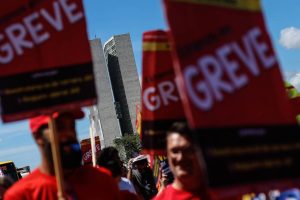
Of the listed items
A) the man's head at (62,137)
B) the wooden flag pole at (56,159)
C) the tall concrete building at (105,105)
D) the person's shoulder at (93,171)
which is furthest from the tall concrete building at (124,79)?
the wooden flag pole at (56,159)

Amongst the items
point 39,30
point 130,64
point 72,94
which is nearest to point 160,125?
point 72,94

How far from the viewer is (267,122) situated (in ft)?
7.92

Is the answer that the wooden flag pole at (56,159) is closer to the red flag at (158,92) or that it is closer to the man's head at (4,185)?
the red flag at (158,92)

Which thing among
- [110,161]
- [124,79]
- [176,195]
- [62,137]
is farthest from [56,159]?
[124,79]

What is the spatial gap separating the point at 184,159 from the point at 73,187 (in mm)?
747

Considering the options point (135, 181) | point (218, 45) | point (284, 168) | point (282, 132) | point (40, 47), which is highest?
point (40, 47)

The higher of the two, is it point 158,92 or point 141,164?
point 158,92

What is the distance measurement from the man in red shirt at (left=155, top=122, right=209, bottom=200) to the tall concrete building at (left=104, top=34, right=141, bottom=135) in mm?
108363

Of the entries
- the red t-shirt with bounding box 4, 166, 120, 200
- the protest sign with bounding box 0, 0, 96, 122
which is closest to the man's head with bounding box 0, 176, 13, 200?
the red t-shirt with bounding box 4, 166, 120, 200

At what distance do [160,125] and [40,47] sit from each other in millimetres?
1041

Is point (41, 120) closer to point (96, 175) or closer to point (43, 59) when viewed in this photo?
point (43, 59)

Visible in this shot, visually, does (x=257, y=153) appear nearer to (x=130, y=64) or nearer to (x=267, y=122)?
(x=267, y=122)

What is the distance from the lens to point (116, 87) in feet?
389

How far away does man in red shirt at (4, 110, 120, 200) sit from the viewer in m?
3.38
